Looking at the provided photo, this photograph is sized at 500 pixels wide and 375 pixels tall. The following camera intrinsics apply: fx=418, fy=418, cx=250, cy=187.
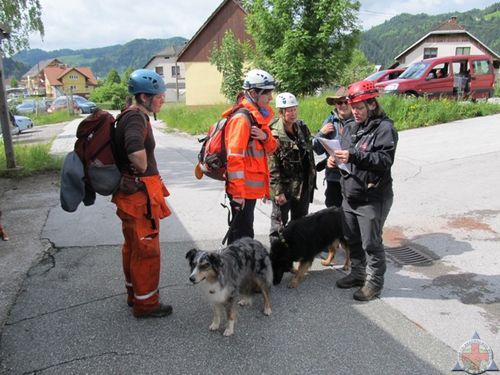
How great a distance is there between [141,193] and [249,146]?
3.47 ft

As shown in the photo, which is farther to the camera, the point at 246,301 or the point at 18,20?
the point at 18,20

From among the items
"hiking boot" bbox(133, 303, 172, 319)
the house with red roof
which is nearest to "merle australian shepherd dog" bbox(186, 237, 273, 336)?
"hiking boot" bbox(133, 303, 172, 319)

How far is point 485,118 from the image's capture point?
14.6 metres

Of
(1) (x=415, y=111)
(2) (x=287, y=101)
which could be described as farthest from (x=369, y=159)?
(1) (x=415, y=111)

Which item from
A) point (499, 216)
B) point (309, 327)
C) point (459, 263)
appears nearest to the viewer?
point (309, 327)

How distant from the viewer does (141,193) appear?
138 inches

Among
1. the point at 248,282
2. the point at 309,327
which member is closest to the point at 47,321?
the point at 248,282

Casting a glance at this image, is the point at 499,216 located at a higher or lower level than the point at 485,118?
lower

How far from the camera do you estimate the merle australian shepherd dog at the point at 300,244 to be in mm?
4434

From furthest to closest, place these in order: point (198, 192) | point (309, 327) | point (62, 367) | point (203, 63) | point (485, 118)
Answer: point (203, 63) < point (485, 118) < point (198, 192) < point (309, 327) < point (62, 367)

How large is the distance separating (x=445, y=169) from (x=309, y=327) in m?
6.75

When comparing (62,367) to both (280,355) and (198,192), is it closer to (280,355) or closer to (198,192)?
(280,355)

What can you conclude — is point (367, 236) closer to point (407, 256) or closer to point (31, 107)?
point (407, 256)

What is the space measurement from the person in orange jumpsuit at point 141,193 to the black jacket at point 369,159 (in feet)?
5.62
